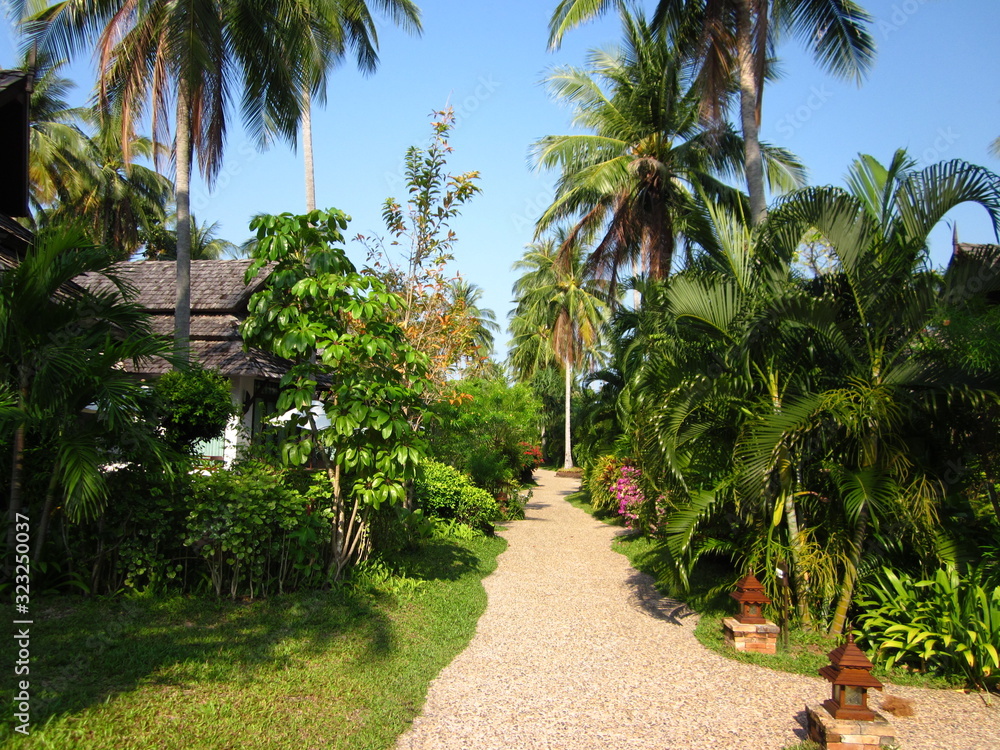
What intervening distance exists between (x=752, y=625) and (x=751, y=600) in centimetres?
22

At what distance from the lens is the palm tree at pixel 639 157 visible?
A: 15.2 meters

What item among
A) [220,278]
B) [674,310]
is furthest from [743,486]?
[220,278]

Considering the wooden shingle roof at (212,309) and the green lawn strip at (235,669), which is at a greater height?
the wooden shingle roof at (212,309)

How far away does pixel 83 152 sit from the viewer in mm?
19516

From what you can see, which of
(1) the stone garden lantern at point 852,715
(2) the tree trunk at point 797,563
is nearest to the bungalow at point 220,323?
(2) the tree trunk at point 797,563

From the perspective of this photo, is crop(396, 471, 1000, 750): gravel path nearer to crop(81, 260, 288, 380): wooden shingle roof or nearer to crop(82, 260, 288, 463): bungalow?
crop(82, 260, 288, 463): bungalow

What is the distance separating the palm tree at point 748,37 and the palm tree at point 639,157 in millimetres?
3821

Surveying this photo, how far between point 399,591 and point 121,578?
8.84 ft

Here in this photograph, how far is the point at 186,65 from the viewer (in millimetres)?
10703

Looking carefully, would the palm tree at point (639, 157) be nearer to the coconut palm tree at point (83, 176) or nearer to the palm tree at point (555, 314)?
the palm tree at point (555, 314)

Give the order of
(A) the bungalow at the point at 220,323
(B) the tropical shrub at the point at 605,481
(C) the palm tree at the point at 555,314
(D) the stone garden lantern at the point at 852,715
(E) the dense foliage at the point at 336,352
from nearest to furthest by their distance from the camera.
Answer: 1. (D) the stone garden lantern at the point at 852,715
2. (E) the dense foliage at the point at 336,352
3. (A) the bungalow at the point at 220,323
4. (B) the tropical shrub at the point at 605,481
5. (C) the palm tree at the point at 555,314

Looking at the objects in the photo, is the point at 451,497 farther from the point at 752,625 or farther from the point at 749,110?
the point at 749,110

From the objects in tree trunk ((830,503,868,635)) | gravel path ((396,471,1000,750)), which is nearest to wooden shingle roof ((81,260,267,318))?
gravel path ((396,471,1000,750))

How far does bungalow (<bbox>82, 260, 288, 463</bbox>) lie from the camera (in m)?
14.4
